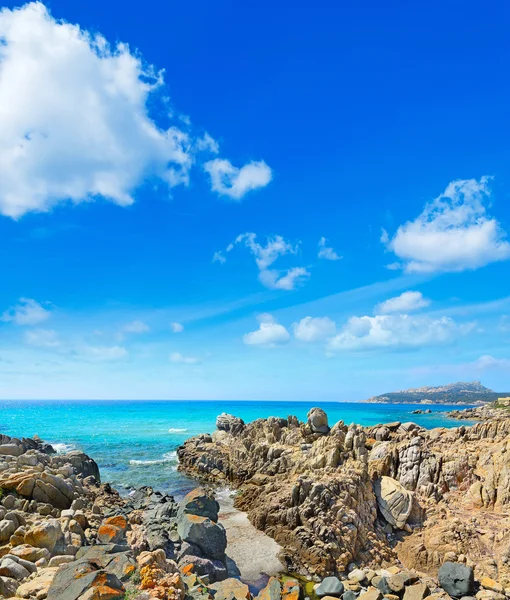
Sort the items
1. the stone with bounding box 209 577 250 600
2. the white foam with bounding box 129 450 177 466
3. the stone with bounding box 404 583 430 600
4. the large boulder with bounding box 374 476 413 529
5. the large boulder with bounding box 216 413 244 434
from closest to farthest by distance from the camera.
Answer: the stone with bounding box 209 577 250 600, the stone with bounding box 404 583 430 600, the large boulder with bounding box 374 476 413 529, the white foam with bounding box 129 450 177 466, the large boulder with bounding box 216 413 244 434

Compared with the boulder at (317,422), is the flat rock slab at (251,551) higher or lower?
lower

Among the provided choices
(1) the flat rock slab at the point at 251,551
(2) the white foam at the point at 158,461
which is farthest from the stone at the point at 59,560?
(2) the white foam at the point at 158,461

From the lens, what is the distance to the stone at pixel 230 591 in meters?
13.7

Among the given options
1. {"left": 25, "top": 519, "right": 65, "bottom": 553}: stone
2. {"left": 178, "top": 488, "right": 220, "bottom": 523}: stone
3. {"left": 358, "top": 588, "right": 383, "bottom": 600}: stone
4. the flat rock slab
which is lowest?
the flat rock slab

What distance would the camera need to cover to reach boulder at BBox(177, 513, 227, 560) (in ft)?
61.4

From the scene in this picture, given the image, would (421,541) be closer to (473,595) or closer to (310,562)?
(473,595)

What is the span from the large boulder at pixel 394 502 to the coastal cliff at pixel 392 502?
5 centimetres

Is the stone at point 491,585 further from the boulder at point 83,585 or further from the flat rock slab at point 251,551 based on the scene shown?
the boulder at point 83,585

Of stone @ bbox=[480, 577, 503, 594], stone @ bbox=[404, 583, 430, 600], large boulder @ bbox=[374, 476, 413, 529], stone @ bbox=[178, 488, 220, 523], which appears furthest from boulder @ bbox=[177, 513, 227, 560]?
stone @ bbox=[480, 577, 503, 594]

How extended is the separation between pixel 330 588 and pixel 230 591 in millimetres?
6027

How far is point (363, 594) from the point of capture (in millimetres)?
17281

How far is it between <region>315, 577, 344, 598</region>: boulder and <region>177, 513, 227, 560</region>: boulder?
4.71 meters

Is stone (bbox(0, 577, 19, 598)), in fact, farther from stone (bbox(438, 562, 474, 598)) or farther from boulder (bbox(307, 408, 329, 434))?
boulder (bbox(307, 408, 329, 434))

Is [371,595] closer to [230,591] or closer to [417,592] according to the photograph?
[417,592]
